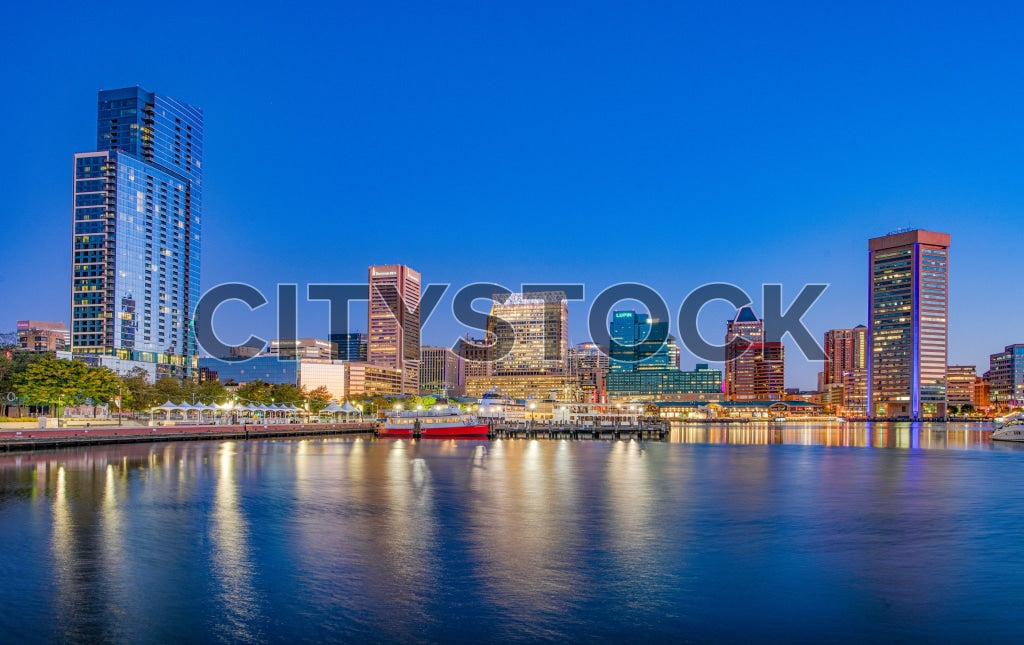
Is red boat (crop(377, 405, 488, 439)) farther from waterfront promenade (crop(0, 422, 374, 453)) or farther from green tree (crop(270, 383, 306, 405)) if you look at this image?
green tree (crop(270, 383, 306, 405))

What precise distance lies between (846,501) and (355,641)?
34171 mm

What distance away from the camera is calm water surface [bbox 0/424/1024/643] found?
21.2 m

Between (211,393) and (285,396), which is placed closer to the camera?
(211,393)

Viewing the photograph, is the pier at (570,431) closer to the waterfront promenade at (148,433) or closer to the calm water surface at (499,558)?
the waterfront promenade at (148,433)

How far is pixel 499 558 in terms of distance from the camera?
95.0 feet

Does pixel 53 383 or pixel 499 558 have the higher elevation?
pixel 53 383

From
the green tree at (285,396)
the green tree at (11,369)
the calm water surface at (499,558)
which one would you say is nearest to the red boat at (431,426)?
the green tree at (11,369)

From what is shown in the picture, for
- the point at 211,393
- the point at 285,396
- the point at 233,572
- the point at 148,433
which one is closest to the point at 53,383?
the point at 148,433

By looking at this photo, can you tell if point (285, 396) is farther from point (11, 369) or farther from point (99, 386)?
point (11, 369)

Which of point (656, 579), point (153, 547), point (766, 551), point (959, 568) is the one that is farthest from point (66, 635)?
point (959, 568)

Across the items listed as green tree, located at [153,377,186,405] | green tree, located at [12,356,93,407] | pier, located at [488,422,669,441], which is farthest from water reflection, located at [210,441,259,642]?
green tree, located at [153,377,186,405]

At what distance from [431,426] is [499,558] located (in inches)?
3631

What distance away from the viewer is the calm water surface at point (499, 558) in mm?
21172

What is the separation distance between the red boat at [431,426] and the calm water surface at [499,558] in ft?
204
